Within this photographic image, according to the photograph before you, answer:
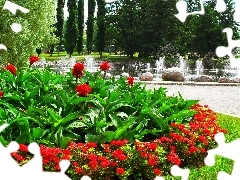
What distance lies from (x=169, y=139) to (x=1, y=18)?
12727mm

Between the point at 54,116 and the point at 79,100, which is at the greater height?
the point at 79,100

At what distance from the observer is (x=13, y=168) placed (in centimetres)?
359

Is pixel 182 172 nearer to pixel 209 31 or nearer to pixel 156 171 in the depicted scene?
pixel 156 171

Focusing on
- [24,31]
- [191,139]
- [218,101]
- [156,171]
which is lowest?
[218,101]

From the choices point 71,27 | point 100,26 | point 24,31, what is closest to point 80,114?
point 24,31

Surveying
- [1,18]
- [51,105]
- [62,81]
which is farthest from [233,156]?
[1,18]

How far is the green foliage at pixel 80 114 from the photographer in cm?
Answer: 489

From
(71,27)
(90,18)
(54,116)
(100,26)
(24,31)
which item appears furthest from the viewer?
(90,18)

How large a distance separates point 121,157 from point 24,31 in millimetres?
13102

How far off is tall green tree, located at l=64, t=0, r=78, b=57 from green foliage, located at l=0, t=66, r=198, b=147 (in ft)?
122

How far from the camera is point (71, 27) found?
1727 inches

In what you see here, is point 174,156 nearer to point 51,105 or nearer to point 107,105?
point 107,105

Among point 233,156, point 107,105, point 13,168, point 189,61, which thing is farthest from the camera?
point 189,61

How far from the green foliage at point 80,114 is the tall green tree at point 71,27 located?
3725 cm
